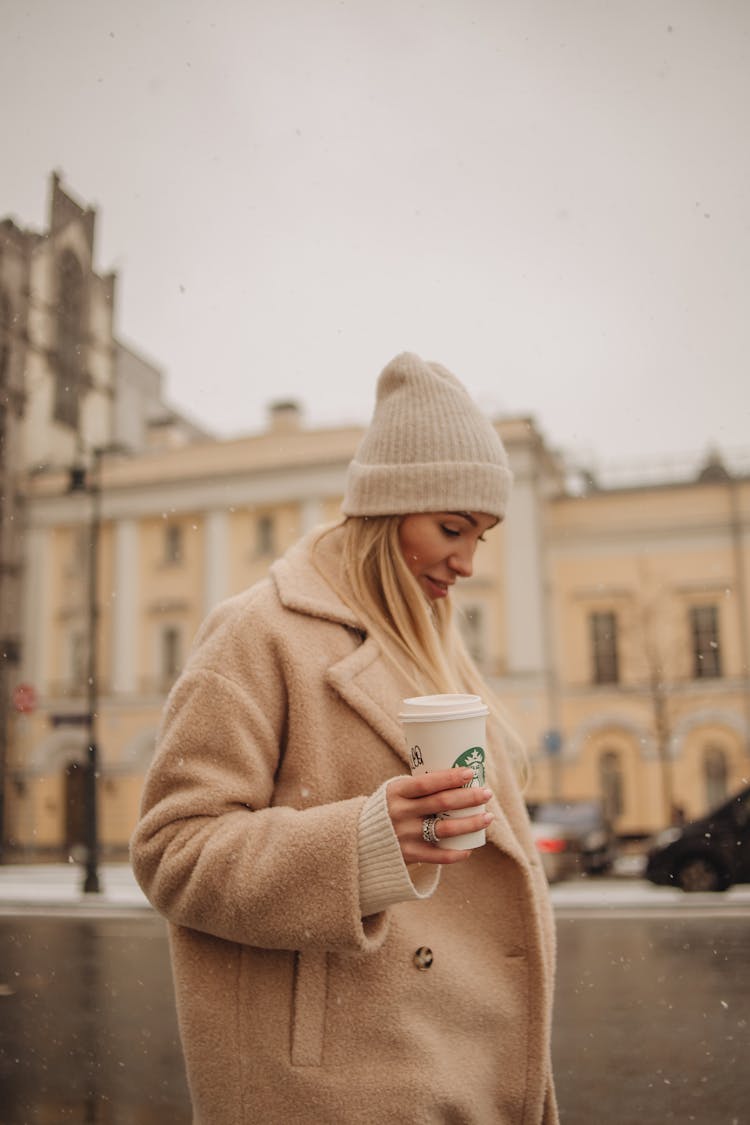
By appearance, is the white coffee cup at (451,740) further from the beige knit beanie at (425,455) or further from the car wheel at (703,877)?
the car wheel at (703,877)

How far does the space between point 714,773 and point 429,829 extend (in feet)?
53.4

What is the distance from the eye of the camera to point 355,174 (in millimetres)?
2135

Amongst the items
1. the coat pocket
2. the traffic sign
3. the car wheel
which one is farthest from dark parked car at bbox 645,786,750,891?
the traffic sign

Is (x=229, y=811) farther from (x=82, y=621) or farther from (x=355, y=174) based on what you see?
(x=355, y=174)

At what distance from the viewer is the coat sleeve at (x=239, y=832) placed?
3.09 feet

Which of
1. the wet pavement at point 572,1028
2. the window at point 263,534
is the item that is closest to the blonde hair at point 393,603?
A: the wet pavement at point 572,1028

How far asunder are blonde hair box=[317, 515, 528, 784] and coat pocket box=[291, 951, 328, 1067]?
359 mm

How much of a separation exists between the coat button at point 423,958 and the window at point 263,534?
176 cm

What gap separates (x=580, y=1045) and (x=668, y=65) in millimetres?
2211

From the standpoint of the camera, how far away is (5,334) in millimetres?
2209

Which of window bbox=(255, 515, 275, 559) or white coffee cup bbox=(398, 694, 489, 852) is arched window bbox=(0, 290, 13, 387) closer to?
window bbox=(255, 515, 275, 559)

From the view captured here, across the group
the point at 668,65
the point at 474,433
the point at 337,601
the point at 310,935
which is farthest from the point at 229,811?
the point at 668,65

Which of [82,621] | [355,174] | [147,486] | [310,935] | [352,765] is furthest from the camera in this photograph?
[147,486]

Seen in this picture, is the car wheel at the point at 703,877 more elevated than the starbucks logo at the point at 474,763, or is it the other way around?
the starbucks logo at the point at 474,763
